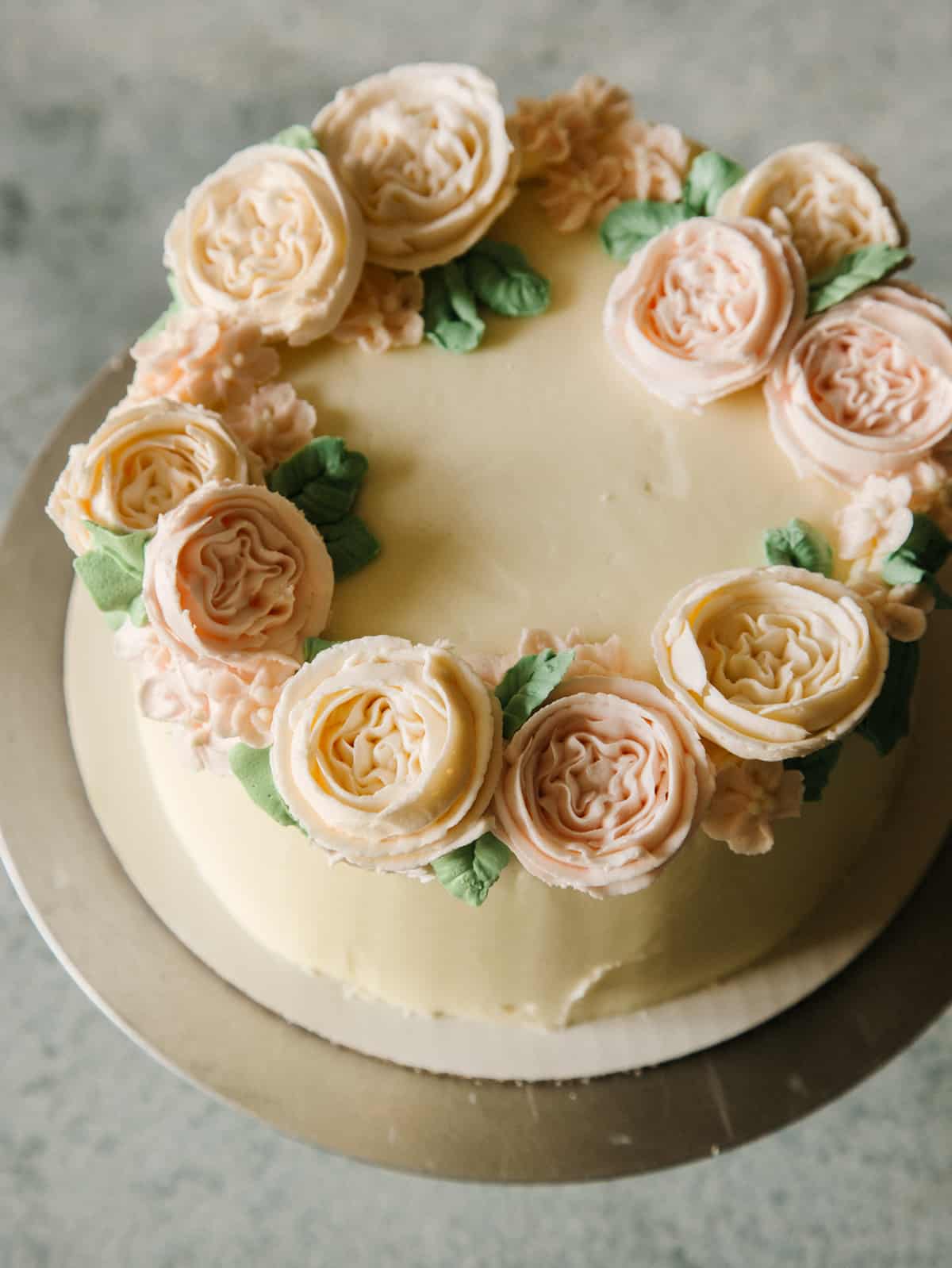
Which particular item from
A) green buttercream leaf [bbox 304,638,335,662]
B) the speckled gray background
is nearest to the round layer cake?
green buttercream leaf [bbox 304,638,335,662]

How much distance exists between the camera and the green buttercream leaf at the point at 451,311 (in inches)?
64.6

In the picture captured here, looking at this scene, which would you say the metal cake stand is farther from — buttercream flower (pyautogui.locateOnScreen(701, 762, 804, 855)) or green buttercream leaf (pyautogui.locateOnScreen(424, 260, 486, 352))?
green buttercream leaf (pyautogui.locateOnScreen(424, 260, 486, 352))

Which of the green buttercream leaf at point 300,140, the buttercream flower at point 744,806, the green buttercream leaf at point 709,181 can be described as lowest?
the buttercream flower at point 744,806

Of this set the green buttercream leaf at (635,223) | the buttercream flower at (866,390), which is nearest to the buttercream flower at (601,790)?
the buttercream flower at (866,390)

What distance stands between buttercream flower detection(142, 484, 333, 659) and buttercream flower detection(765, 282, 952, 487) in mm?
535

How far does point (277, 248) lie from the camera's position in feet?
5.14

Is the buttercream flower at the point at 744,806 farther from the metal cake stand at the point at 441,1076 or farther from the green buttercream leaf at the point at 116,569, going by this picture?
the green buttercream leaf at the point at 116,569

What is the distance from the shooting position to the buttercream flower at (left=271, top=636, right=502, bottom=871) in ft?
4.05

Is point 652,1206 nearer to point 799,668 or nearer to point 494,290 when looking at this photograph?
point 799,668

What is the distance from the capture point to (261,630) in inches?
53.5

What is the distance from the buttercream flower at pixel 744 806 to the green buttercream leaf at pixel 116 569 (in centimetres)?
59

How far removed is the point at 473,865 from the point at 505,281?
72cm

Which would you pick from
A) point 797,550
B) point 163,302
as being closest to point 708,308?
point 797,550

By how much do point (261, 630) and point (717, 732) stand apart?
1.43 feet
